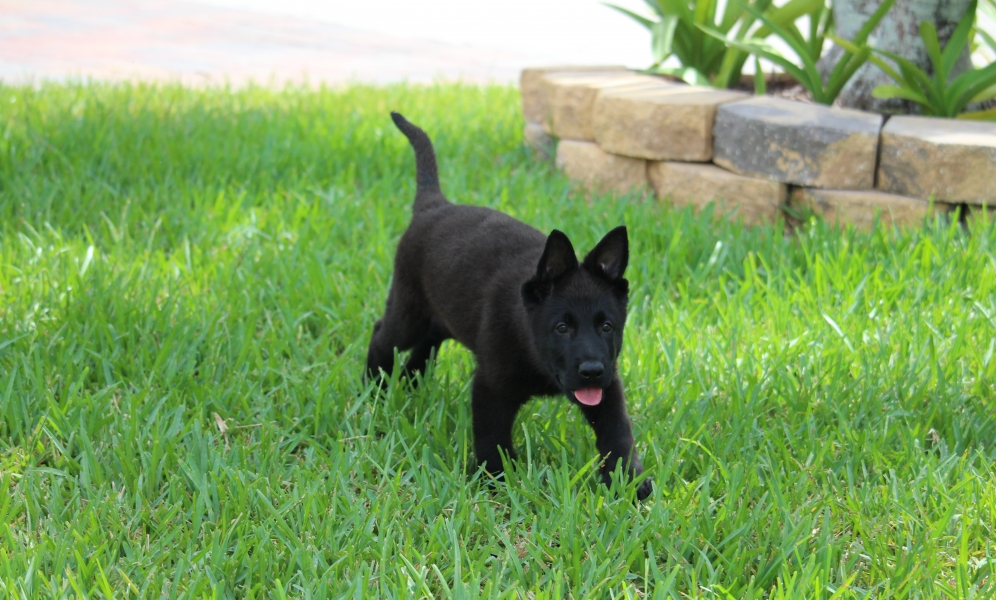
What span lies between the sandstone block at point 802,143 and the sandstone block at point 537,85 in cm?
159

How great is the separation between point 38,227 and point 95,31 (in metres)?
7.29

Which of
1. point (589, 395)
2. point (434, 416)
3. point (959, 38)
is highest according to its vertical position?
point (959, 38)

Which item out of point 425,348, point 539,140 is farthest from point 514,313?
point 539,140

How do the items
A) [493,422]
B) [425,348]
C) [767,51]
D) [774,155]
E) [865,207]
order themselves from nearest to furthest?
[493,422] → [425,348] → [865,207] → [774,155] → [767,51]

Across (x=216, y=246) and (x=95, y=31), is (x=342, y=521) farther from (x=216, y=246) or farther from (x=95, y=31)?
(x=95, y=31)

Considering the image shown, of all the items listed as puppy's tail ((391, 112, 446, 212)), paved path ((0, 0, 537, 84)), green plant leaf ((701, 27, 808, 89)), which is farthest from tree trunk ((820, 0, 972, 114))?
paved path ((0, 0, 537, 84))

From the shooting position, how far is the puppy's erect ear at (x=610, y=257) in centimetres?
259

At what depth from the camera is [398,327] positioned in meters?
3.30

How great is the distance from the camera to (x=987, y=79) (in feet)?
15.6

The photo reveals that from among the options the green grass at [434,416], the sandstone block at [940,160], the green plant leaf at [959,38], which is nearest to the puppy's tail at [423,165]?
the green grass at [434,416]

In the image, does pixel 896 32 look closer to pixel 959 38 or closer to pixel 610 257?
pixel 959 38

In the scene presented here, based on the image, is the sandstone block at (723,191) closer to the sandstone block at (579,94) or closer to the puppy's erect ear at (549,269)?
the sandstone block at (579,94)

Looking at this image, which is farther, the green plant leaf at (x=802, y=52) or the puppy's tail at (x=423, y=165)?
the green plant leaf at (x=802, y=52)

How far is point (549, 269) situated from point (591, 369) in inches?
12.8
